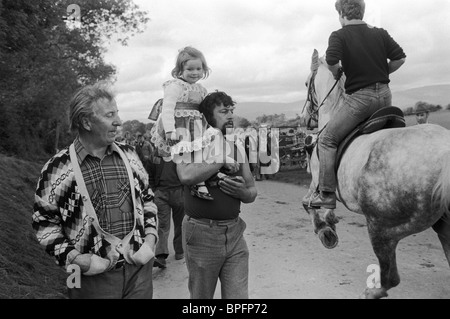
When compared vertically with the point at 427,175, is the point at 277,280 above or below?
below

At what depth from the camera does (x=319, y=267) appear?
5824 millimetres

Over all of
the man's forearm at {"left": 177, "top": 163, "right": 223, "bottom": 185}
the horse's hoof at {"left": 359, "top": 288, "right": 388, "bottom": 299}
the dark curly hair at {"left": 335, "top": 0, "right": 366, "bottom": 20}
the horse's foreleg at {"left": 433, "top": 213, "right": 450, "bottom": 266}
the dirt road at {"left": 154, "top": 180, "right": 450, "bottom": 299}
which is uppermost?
the dark curly hair at {"left": 335, "top": 0, "right": 366, "bottom": 20}

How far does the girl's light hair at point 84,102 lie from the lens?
103 inches

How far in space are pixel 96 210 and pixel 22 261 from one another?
3333mm

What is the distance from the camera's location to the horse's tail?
10.9ft

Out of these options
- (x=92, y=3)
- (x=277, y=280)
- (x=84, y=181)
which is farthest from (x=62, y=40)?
(x=84, y=181)

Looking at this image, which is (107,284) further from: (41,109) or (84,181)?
(41,109)

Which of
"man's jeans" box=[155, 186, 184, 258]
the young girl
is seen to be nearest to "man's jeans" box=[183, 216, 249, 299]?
the young girl

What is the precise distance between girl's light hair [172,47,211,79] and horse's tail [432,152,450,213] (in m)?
2.17

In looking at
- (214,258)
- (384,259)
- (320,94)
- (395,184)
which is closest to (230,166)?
(214,258)

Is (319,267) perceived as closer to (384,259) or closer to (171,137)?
(384,259)

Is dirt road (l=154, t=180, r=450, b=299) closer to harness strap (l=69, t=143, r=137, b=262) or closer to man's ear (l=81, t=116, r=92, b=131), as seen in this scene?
harness strap (l=69, t=143, r=137, b=262)
